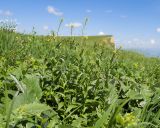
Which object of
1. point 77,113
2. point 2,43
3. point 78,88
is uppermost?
point 2,43

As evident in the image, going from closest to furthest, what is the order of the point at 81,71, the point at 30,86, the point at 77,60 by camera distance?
the point at 30,86
the point at 81,71
the point at 77,60

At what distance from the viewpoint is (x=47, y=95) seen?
3.66 m

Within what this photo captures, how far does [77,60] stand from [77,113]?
3.82ft

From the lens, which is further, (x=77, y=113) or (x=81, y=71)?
(x=81, y=71)

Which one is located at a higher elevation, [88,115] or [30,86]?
[30,86]

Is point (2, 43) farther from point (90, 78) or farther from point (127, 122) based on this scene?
point (127, 122)

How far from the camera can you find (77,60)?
4730mm

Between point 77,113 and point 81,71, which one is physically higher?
point 81,71

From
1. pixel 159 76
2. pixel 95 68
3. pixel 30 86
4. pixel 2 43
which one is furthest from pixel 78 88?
pixel 159 76

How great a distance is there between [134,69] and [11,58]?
7.06 feet

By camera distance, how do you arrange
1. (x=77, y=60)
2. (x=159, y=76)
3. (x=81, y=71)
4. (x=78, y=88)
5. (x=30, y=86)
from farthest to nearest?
(x=159, y=76) < (x=77, y=60) < (x=81, y=71) < (x=78, y=88) < (x=30, y=86)

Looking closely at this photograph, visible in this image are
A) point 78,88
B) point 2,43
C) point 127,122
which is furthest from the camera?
point 2,43

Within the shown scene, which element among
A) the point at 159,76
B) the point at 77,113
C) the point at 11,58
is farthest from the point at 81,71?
the point at 159,76

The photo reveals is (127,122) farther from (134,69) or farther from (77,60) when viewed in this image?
(134,69)
